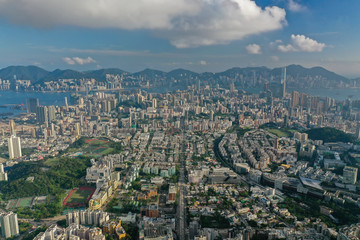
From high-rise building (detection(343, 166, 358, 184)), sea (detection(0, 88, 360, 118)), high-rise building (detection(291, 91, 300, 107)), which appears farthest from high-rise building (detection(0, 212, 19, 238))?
high-rise building (detection(291, 91, 300, 107))

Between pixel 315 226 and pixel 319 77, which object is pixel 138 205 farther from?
pixel 319 77

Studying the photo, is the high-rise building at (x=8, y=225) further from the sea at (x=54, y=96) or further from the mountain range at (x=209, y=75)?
the mountain range at (x=209, y=75)

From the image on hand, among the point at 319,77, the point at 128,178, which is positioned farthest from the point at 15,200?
the point at 319,77

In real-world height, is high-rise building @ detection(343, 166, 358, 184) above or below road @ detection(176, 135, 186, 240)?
above

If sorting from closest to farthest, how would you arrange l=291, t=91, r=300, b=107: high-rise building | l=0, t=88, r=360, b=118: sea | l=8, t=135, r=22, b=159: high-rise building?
l=8, t=135, r=22, b=159: high-rise building, l=291, t=91, r=300, b=107: high-rise building, l=0, t=88, r=360, b=118: sea

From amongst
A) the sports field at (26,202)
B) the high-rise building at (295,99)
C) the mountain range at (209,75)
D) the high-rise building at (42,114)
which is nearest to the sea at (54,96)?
the mountain range at (209,75)

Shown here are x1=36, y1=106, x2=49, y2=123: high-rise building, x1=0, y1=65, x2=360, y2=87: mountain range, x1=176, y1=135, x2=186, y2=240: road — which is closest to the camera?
x1=176, y1=135, x2=186, y2=240: road

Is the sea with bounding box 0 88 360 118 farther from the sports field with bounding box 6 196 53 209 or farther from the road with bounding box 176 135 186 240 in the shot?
the road with bounding box 176 135 186 240
